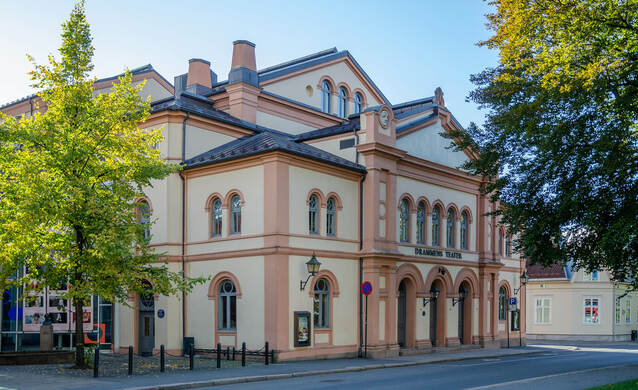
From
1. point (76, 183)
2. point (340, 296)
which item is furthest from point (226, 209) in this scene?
point (76, 183)

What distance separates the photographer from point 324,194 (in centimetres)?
2631

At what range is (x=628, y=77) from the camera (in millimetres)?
18531

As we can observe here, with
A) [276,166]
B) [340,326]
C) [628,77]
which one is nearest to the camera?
[628,77]

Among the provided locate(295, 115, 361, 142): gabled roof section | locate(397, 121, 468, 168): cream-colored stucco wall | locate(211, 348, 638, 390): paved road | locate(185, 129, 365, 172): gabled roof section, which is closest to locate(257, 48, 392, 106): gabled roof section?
locate(295, 115, 361, 142): gabled roof section

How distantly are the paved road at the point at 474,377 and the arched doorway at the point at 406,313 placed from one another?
139 inches

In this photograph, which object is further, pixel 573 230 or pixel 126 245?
pixel 573 230

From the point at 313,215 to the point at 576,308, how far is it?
3063 centimetres

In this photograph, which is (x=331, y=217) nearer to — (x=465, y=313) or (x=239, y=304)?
(x=239, y=304)

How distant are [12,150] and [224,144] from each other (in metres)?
10.3

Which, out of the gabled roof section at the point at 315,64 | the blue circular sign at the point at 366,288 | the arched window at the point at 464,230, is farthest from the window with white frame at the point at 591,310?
the blue circular sign at the point at 366,288

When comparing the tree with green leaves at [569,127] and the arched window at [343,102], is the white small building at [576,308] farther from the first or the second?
the tree with green leaves at [569,127]

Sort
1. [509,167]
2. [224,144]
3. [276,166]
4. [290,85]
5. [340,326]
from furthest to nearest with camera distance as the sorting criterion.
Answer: [290,85] → [224,144] → [340,326] → [276,166] → [509,167]

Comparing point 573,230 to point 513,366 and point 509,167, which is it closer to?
point 509,167

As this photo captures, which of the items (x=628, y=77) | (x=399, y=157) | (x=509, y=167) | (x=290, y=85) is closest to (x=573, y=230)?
(x=509, y=167)
